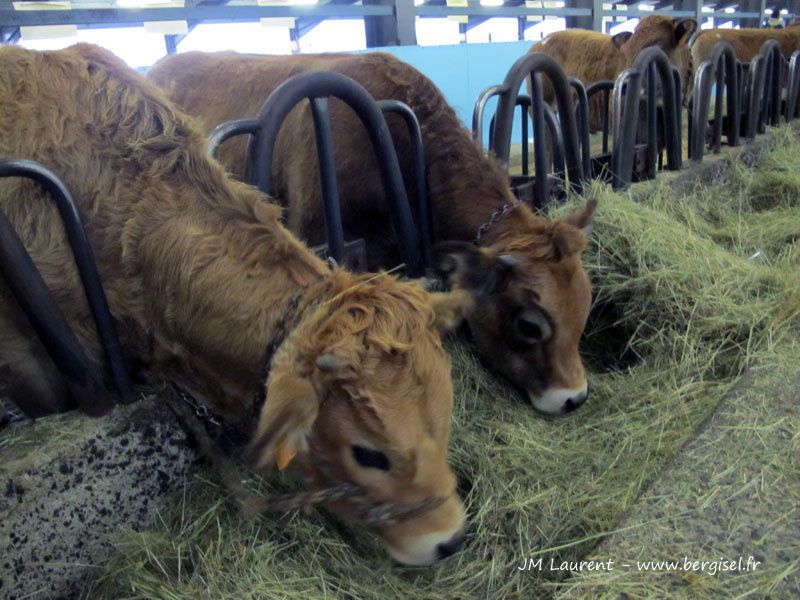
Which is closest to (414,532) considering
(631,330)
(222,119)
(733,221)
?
(631,330)

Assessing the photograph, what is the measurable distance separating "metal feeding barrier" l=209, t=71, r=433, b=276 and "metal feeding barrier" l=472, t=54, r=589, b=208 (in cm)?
68

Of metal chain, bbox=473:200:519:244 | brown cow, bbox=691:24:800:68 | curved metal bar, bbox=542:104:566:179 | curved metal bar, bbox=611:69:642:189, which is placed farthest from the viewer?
brown cow, bbox=691:24:800:68

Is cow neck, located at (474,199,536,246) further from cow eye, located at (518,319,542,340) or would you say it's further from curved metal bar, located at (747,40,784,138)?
curved metal bar, located at (747,40,784,138)

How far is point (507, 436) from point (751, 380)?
0.98 meters

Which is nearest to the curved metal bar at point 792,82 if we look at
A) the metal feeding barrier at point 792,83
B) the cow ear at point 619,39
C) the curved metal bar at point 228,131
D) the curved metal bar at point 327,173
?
the metal feeding barrier at point 792,83

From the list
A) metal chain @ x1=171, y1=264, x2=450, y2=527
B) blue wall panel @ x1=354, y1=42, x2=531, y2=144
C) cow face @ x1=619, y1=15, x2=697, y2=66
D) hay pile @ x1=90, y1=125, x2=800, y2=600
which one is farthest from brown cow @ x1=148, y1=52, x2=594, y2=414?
cow face @ x1=619, y1=15, x2=697, y2=66

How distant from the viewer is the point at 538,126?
128 inches

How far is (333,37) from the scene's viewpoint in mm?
7254

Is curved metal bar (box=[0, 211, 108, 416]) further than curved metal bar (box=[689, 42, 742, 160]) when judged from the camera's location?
No

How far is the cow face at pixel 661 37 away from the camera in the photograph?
24.1 ft

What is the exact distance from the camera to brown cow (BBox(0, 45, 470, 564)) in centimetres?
149

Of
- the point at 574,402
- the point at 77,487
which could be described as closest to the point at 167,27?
the point at 77,487

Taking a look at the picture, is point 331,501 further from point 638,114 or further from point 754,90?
point 754,90

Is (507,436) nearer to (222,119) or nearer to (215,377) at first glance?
(215,377)
